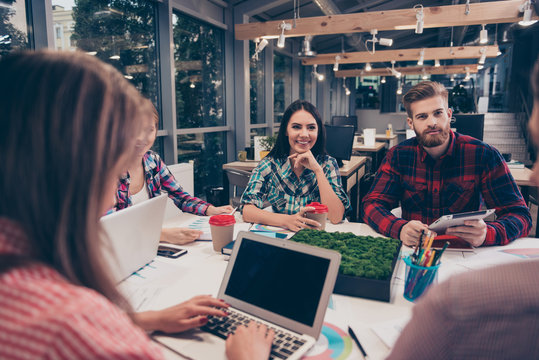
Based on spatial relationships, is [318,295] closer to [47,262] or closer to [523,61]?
[47,262]

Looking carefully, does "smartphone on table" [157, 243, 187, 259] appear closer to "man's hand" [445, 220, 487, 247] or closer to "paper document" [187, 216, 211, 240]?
"paper document" [187, 216, 211, 240]

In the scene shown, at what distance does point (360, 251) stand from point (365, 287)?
0.53 feet

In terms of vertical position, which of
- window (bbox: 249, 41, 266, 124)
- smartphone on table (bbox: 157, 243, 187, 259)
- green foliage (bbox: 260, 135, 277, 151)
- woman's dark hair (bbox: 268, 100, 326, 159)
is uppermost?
window (bbox: 249, 41, 266, 124)

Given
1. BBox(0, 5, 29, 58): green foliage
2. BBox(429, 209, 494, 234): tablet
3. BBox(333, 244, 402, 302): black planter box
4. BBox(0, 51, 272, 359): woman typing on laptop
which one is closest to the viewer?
BBox(0, 51, 272, 359): woman typing on laptop

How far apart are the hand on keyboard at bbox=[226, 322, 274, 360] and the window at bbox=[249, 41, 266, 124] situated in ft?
18.0

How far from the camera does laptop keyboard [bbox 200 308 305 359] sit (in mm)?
866

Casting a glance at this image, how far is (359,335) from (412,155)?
4.55 ft

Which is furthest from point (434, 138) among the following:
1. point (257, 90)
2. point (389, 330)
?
point (257, 90)

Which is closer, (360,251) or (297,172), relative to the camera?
(360,251)

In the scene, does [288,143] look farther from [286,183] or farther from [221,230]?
[221,230]

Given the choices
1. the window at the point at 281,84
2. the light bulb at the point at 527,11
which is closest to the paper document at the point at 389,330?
the light bulb at the point at 527,11

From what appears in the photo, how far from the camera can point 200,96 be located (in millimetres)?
4926

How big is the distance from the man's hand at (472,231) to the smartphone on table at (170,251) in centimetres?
103

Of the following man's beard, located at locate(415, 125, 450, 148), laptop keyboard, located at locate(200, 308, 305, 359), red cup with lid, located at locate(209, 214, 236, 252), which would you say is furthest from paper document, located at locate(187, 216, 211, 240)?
man's beard, located at locate(415, 125, 450, 148)
